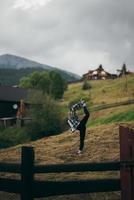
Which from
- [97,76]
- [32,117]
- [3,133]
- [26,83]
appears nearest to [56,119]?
[32,117]

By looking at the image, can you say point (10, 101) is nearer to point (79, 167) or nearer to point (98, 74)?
point (79, 167)

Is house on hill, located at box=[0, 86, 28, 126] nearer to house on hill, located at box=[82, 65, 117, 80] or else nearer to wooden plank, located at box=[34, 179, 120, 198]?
wooden plank, located at box=[34, 179, 120, 198]

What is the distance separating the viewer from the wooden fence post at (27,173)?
9.71 metres

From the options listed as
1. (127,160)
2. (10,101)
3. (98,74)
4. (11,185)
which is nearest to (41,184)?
(11,185)

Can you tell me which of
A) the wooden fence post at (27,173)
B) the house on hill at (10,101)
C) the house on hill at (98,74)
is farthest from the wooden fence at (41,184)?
the house on hill at (98,74)

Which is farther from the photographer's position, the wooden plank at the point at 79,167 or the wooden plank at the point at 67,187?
the wooden plank at the point at 79,167

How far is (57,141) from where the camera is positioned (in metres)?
30.8

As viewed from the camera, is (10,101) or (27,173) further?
(10,101)

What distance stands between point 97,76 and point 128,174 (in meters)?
164

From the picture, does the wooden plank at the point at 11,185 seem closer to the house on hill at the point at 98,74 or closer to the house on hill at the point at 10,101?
the house on hill at the point at 10,101

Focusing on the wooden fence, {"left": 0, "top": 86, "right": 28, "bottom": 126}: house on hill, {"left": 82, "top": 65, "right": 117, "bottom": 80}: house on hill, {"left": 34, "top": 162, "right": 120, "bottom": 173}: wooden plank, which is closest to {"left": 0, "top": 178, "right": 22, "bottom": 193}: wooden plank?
the wooden fence

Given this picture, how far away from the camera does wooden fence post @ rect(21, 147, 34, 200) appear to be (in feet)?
31.9

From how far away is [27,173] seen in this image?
9.76 meters

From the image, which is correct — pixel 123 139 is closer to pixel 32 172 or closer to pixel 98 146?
pixel 32 172
